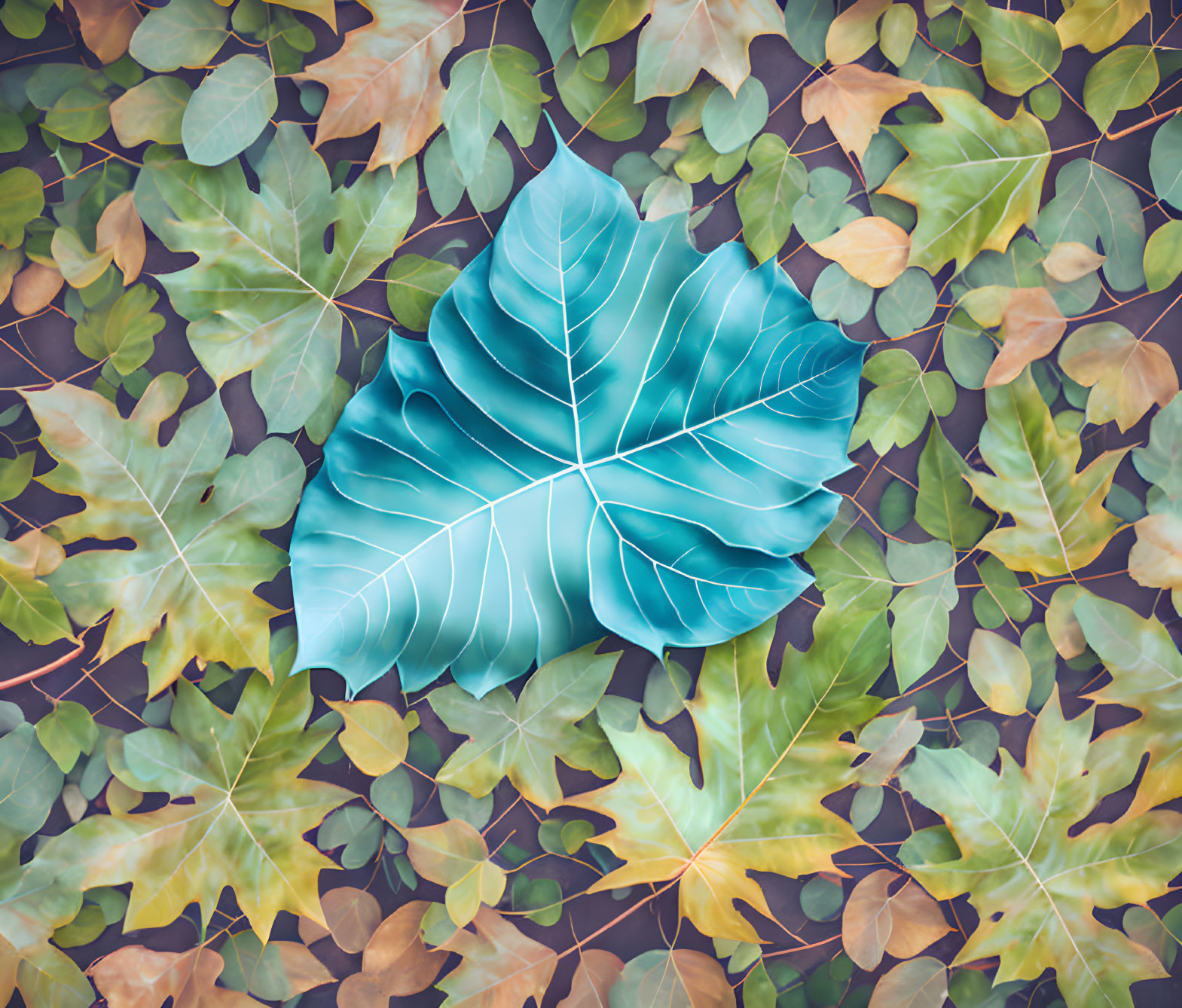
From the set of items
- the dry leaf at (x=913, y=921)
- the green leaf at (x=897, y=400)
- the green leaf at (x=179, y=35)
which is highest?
the green leaf at (x=179, y=35)

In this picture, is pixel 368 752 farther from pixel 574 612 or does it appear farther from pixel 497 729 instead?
pixel 574 612

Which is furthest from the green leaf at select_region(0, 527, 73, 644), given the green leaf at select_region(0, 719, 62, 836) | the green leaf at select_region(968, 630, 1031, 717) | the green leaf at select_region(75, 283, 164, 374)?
the green leaf at select_region(968, 630, 1031, 717)

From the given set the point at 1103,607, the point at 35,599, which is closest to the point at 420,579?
the point at 35,599

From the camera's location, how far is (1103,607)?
0.74 meters

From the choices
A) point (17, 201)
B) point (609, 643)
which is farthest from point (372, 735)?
point (17, 201)

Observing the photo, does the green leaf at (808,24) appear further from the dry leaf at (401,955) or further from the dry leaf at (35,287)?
the dry leaf at (401,955)

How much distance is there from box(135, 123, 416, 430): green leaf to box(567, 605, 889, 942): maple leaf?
22.2 inches

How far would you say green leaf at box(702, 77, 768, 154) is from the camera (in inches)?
26.9

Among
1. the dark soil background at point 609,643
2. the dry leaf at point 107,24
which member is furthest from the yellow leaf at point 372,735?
the dry leaf at point 107,24

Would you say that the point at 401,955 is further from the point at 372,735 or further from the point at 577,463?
the point at 577,463

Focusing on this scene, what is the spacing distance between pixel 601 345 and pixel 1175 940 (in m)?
1.03

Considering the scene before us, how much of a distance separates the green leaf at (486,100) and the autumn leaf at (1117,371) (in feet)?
2.27

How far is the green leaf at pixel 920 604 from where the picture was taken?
0.73 meters

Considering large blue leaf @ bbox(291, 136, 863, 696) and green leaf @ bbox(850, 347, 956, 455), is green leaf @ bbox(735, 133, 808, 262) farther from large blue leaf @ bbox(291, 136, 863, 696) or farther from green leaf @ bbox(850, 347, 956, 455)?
green leaf @ bbox(850, 347, 956, 455)
